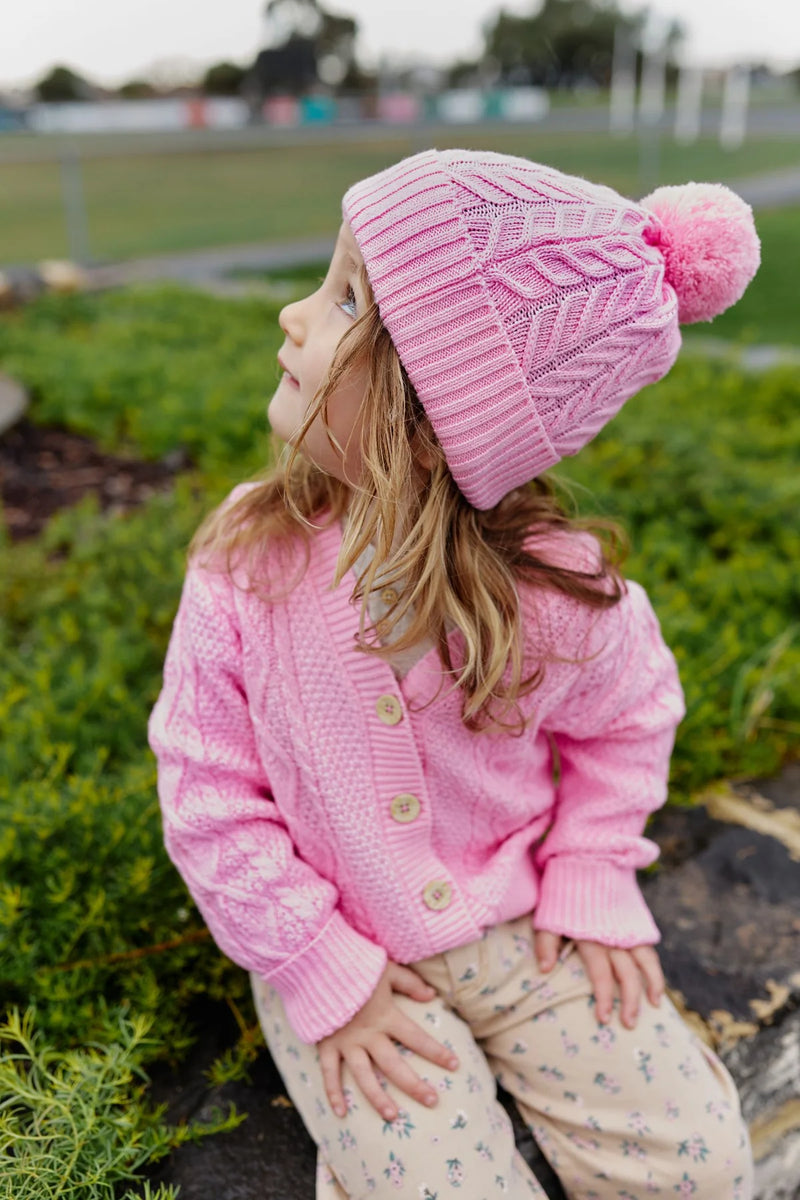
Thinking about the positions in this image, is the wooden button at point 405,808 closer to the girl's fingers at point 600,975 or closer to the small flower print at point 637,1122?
the girl's fingers at point 600,975

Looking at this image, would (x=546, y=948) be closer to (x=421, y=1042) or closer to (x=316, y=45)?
(x=421, y=1042)

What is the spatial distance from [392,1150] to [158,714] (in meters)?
0.67

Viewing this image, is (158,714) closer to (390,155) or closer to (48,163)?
(48,163)

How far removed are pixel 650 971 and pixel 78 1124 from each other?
0.84 m

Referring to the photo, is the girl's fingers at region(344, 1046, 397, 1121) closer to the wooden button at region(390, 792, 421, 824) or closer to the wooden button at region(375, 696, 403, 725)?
the wooden button at region(390, 792, 421, 824)

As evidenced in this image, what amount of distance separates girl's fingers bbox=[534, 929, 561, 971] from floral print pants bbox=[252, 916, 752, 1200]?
1cm

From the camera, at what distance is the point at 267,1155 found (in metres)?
1.41

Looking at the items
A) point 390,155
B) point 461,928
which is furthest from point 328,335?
point 390,155

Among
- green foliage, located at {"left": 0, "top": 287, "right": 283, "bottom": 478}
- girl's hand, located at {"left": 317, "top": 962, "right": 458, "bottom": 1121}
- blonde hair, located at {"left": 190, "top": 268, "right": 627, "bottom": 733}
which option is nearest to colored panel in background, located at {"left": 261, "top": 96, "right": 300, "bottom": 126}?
green foliage, located at {"left": 0, "top": 287, "right": 283, "bottom": 478}

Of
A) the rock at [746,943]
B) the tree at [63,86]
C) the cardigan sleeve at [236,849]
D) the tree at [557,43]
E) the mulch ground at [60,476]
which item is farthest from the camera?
the tree at [557,43]

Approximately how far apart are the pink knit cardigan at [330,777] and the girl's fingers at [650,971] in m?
0.02

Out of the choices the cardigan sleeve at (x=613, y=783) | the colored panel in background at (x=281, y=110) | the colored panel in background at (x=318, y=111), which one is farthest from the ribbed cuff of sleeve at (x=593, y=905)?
the colored panel in background at (x=281, y=110)

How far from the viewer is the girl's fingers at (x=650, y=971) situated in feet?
5.08

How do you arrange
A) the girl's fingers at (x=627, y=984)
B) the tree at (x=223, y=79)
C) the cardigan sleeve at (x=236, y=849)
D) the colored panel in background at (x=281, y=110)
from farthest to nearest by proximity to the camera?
1. the tree at (x=223, y=79)
2. the colored panel in background at (x=281, y=110)
3. the girl's fingers at (x=627, y=984)
4. the cardigan sleeve at (x=236, y=849)
